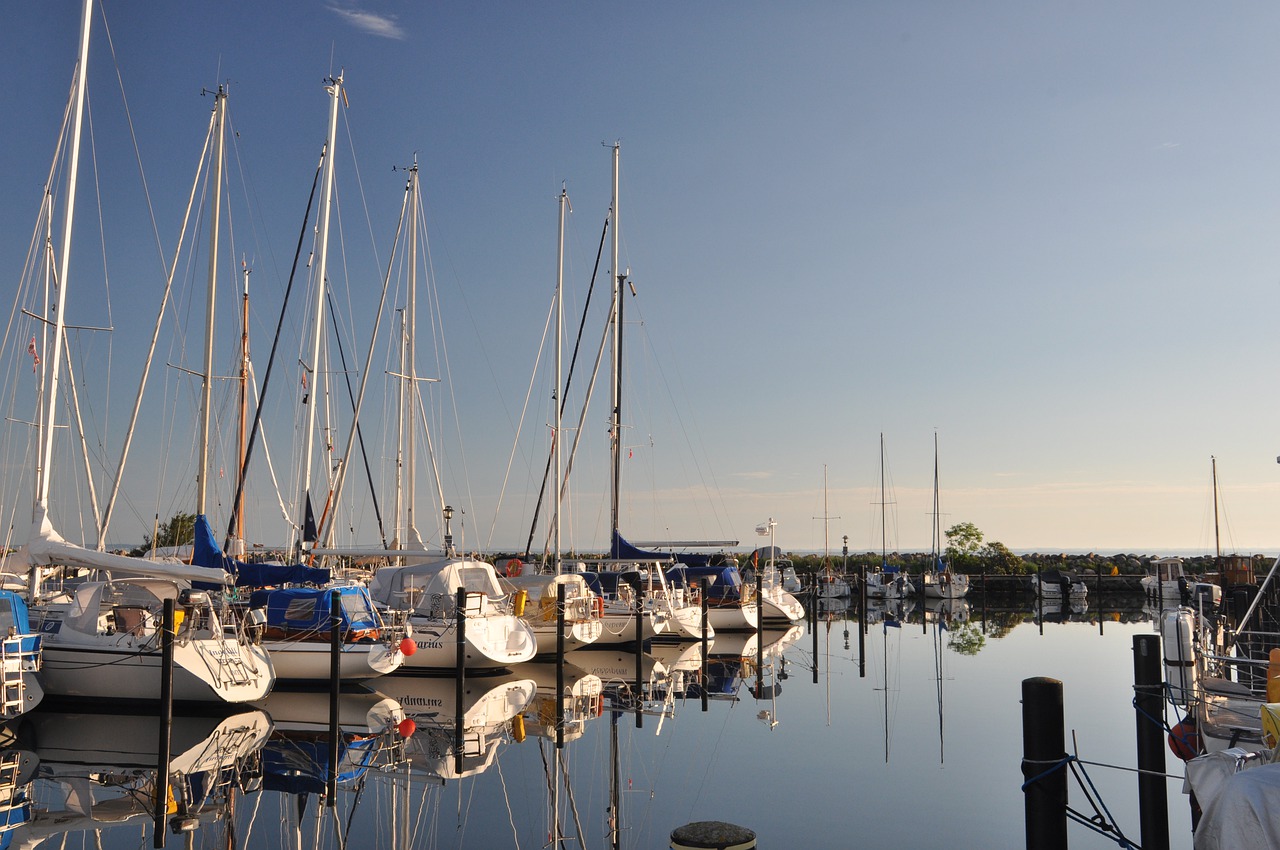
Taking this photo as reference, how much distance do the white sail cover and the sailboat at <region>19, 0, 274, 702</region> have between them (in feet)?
0.07

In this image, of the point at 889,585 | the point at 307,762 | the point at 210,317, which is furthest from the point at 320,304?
the point at 889,585

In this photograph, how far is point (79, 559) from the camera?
69.2 ft

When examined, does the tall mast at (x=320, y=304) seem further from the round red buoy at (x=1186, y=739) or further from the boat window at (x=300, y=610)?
the round red buoy at (x=1186, y=739)

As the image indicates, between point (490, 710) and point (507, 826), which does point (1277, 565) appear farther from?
point (490, 710)

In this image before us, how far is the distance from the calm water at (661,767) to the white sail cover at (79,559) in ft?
9.93

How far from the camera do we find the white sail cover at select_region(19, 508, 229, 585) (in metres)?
21.1

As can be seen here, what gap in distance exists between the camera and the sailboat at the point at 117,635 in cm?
2111

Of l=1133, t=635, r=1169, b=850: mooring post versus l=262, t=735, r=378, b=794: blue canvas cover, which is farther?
l=262, t=735, r=378, b=794: blue canvas cover

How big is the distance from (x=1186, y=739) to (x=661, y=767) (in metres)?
8.44

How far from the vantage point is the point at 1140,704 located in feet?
35.7

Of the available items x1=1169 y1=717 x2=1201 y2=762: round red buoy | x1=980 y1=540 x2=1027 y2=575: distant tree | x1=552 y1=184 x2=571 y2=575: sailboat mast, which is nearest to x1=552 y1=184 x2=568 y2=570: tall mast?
x1=552 y1=184 x2=571 y2=575: sailboat mast

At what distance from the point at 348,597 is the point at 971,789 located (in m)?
16.0

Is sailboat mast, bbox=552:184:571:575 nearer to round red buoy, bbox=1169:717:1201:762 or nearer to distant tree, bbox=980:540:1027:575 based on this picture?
round red buoy, bbox=1169:717:1201:762

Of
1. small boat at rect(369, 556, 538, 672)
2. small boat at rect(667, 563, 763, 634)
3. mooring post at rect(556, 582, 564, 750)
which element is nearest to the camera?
mooring post at rect(556, 582, 564, 750)
